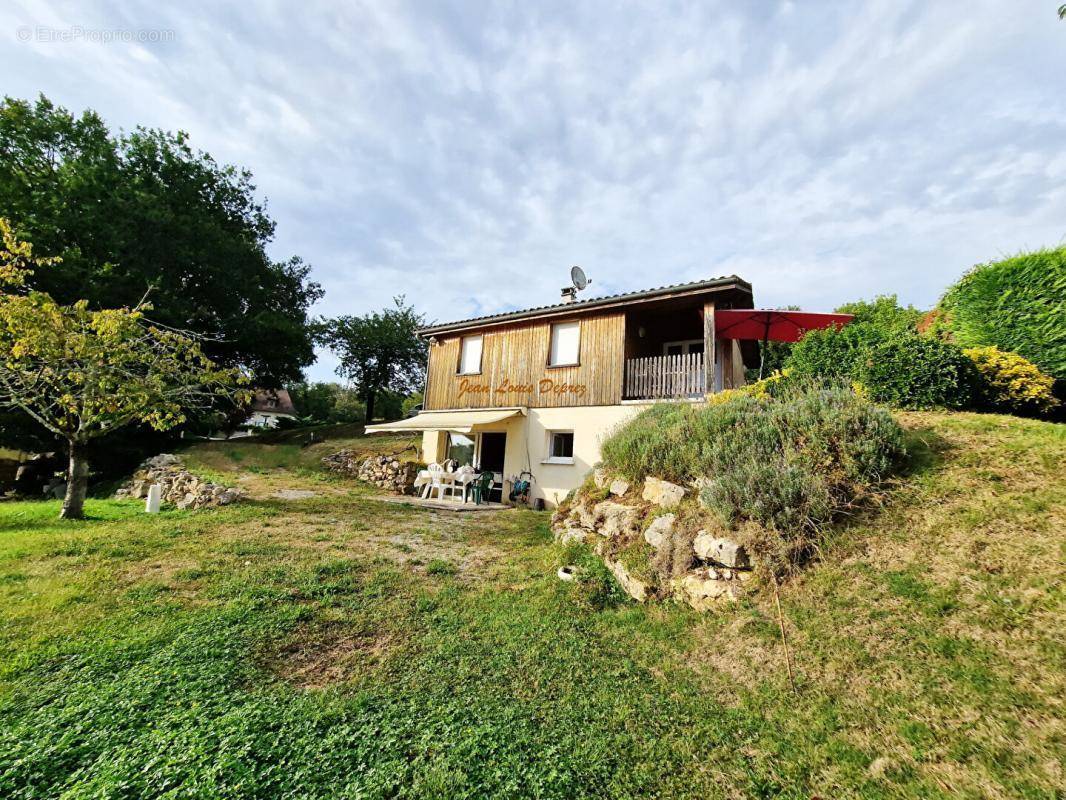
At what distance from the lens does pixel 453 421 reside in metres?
15.6

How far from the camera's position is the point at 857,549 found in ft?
15.7

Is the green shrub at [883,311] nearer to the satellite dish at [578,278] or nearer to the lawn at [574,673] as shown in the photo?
the satellite dish at [578,278]

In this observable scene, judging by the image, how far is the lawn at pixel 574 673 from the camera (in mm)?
2869

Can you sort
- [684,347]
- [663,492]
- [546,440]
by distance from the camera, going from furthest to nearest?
[684,347] < [546,440] < [663,492]

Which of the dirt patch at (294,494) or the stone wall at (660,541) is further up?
the stone wall at (660,541)

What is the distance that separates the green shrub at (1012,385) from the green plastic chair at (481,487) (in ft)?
39.7

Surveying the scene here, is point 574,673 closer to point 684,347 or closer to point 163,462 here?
point 684,347

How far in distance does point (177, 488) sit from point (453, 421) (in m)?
8.31

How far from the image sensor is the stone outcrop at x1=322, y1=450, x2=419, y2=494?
54.4 ft

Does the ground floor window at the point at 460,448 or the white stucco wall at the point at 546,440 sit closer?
the white stucco wall at the point at 546,440

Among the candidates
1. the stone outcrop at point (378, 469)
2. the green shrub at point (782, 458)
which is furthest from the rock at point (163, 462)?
the green shrub at point (782, 458)

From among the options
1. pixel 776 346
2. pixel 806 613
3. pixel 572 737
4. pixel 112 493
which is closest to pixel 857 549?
pixel 806 613

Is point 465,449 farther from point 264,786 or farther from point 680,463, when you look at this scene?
point 264,786

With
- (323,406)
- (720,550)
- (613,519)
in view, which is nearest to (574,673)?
(720,550)
